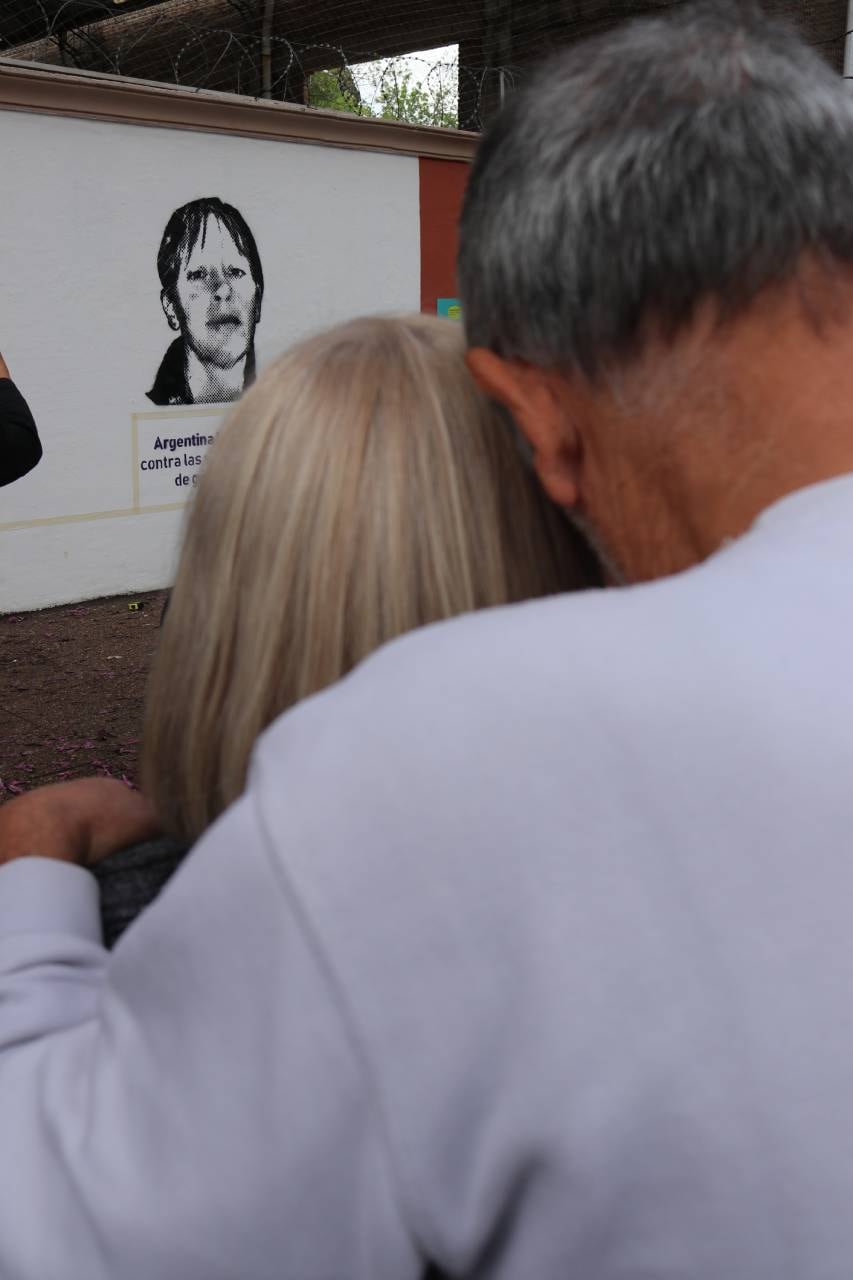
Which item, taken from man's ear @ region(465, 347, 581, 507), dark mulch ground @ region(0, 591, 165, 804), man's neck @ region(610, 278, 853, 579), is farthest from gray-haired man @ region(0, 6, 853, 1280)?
dark mulch ground @ region(0, 591, 165, 804)

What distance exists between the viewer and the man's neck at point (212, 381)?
762 centimetres

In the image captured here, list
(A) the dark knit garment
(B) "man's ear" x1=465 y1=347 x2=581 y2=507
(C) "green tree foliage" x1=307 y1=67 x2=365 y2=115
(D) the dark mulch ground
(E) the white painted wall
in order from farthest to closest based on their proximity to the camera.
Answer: (C) "green tree foliage" x1=307 y1=67 x2=365 y2=115 → (E) the white painted wall → (D) the dark mulch ground → (A) the dark knit garment → (B) "man's ear" x1=465 y1=347 x2=581 y2=507

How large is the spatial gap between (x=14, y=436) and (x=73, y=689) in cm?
340

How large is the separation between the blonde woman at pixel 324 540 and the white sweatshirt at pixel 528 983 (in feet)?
1.18

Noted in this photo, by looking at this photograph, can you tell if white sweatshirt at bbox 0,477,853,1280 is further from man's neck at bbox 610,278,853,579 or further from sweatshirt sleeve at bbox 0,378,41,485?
sweatshirt sleeve at bbox 0,378,41,485

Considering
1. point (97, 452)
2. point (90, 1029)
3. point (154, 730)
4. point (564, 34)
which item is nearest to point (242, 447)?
point (154, 730)

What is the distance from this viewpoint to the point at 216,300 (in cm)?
766

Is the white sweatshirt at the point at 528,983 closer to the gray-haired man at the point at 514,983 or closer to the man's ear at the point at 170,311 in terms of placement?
the gray-haired man at the point at 514,983

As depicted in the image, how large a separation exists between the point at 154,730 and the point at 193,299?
22.3ft

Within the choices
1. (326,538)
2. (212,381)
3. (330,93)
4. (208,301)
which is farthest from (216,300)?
(330,93)

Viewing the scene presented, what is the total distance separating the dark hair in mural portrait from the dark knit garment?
6.54 metres

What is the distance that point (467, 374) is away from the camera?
1.16 metres

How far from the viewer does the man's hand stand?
1.21m

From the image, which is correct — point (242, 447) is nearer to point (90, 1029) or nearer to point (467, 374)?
point (467, 374)
